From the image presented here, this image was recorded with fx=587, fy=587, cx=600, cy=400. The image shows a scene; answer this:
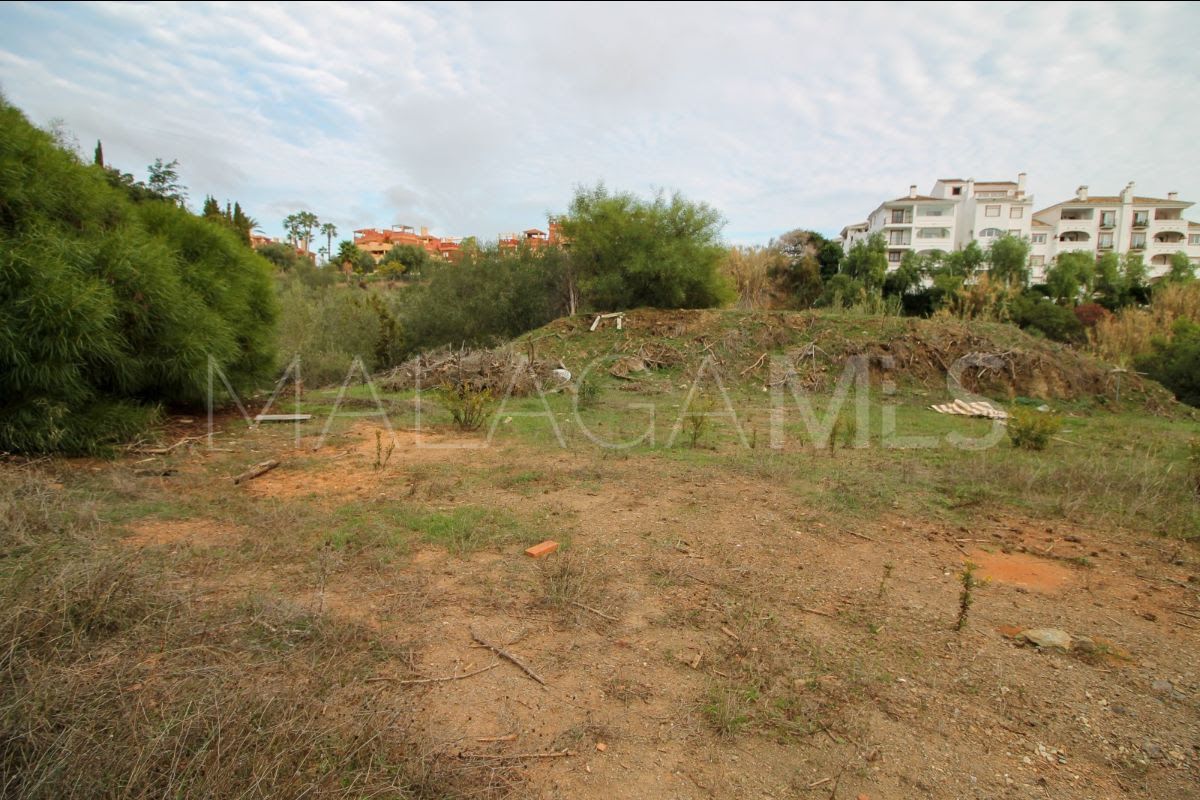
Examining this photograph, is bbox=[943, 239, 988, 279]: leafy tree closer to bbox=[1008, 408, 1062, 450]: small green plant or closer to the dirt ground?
bbox=[1008, 408, 1062, 450]: small green plant

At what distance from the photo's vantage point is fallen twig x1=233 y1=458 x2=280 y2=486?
523cm

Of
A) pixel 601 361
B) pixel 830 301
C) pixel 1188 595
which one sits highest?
pixel 830 301

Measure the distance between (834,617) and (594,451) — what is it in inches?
155

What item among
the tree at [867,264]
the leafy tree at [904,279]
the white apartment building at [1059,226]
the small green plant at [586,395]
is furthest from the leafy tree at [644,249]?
the white apartment building at [1059,226]

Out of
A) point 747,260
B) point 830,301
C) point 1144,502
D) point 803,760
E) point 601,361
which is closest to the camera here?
point 803,760

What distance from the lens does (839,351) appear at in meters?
12.8

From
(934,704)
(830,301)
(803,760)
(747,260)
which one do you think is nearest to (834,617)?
(934,704)

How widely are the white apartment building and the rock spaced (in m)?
42.1

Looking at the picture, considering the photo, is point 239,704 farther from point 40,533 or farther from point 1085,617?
point 1085,617

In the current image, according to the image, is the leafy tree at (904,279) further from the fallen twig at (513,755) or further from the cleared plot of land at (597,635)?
the fallen twig at (513,755)

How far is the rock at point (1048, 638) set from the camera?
2811mm

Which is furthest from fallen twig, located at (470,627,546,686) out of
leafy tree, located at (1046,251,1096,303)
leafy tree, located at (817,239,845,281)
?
leafy tree, located at (1046,251,1096,303)

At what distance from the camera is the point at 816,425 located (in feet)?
28.1

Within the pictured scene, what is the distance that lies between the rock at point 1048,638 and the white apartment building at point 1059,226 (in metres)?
42.1
